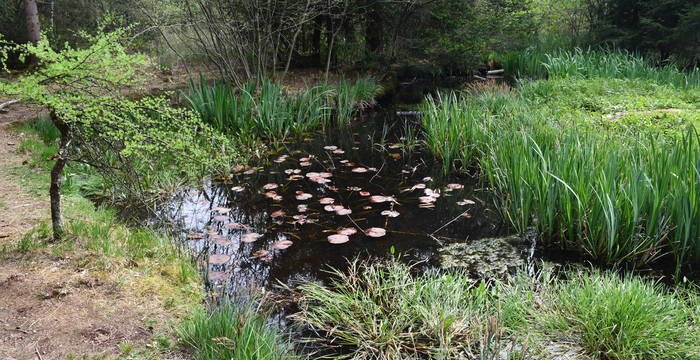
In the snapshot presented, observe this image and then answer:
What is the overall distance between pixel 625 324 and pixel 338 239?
2.11 m

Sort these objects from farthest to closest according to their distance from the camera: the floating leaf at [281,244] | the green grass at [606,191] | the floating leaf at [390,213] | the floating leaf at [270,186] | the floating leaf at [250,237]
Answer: the floating leaf at [270,186] → the floating leaf at [390,213] → the floating leaf at [250,237] → the floating leaf at [281,244] → the green grass at [606,191]

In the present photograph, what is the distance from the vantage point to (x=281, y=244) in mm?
3809

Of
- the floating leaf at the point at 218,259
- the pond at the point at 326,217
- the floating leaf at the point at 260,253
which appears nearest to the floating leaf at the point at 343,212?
the pond at the point at 326,217

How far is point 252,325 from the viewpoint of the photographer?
88.4 inches

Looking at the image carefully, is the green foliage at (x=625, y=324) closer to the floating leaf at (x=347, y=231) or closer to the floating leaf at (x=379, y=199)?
the floating leaf at (x=347, y=231)

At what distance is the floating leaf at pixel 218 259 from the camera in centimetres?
345

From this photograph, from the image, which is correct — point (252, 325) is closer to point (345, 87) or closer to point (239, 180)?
point (239, 180)

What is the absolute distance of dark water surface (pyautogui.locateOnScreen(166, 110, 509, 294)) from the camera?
3566 millimetres

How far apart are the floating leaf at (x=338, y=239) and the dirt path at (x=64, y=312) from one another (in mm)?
1483

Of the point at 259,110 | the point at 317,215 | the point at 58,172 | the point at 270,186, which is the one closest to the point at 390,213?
the point at 317,215

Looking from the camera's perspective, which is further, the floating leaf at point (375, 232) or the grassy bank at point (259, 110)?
the grassy bank at point (259, 110)

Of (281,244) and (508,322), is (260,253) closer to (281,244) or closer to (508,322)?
(281,244)

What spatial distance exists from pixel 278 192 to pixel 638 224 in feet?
10.7

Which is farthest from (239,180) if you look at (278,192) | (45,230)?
(45,230)
